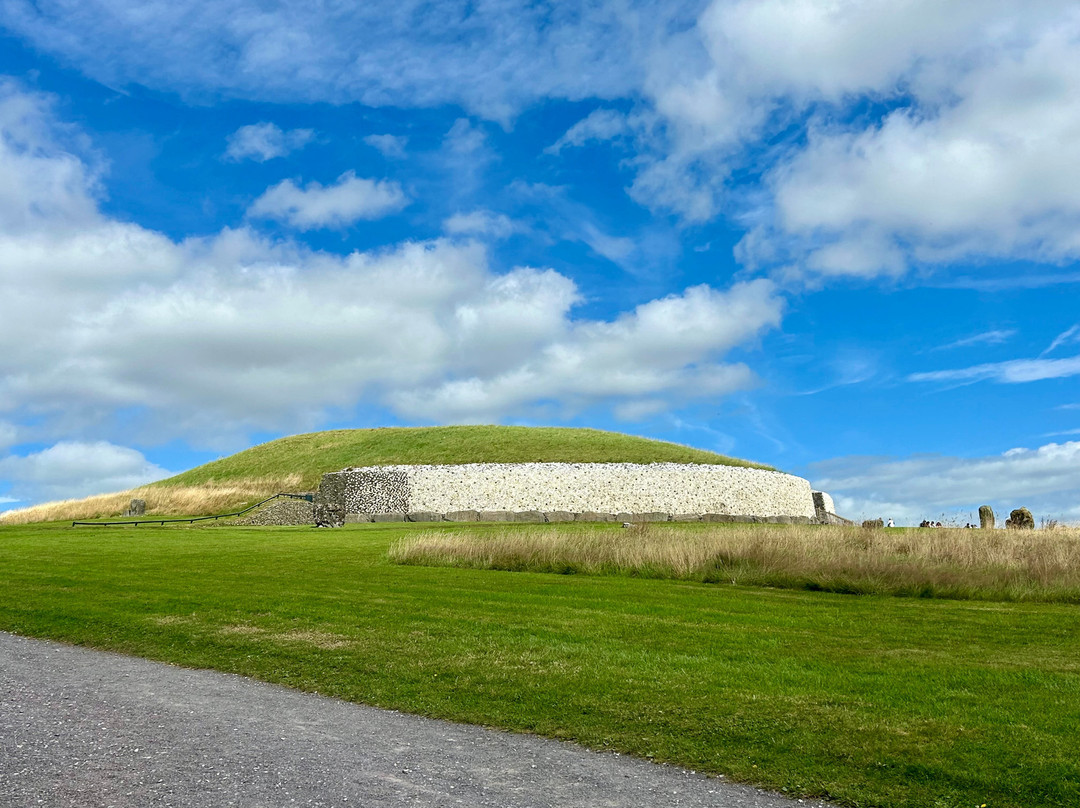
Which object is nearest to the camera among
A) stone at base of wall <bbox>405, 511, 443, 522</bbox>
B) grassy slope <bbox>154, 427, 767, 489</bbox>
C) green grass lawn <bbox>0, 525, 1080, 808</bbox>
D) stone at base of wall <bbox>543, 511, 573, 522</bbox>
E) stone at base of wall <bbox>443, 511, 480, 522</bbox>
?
green grass lawn <bbox>0, 525, 1080, 808</bbox>

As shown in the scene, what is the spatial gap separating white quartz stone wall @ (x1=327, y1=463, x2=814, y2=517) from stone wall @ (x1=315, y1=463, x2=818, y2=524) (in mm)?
64

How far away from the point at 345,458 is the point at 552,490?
21359 millimetres

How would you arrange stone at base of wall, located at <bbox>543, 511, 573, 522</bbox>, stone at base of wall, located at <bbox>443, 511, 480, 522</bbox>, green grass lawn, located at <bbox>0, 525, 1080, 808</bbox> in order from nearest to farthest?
1. green grass lawn, located at <bbox>0, 525, 1080, 808</bbox>
2. stone at base of wall, located at <bbox>543, 511, 573, 522</bbox>
3. stone at base of wall, located at <bbox>443, 511, 480, 522</bbox>

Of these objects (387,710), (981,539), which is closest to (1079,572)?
(981,539)

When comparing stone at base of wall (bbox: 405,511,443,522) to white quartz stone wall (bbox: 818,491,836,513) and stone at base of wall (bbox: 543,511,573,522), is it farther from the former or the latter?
white quartz stone wall (bbox: 818,491,836,513)

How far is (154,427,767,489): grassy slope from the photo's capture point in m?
61.3

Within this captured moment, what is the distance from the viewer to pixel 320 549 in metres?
26.9

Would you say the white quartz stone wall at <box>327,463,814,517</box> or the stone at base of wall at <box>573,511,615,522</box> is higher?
the white quartz stone wall at <box>327,463,814,517</box>

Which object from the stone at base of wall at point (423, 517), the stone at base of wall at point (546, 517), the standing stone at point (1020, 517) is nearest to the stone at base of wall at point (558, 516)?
the stone at base of wall at point (546, 517)

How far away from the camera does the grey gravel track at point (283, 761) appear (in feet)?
19.4

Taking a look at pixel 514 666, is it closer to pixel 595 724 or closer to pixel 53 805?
pixel 595 724

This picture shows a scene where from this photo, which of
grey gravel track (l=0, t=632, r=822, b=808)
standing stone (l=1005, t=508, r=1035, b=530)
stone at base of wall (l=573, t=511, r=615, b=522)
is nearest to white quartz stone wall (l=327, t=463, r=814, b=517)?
stone at base of wall (l=573, t=511, r=615, b=522)

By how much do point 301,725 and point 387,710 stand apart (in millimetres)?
985

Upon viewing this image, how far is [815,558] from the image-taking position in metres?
18.7
